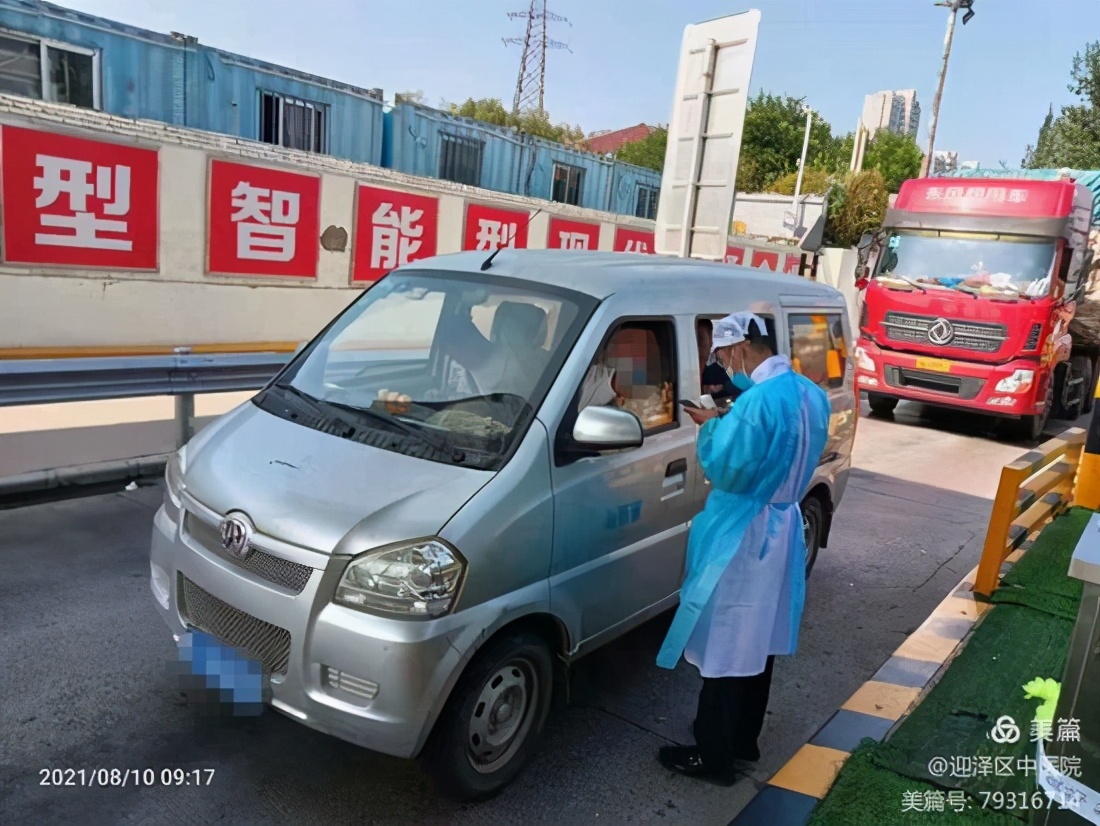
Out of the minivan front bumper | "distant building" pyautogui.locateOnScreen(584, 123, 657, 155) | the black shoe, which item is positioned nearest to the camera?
the minivan front bumper

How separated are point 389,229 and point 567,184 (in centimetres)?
1035

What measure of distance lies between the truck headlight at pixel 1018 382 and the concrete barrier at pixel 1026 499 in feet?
12.5

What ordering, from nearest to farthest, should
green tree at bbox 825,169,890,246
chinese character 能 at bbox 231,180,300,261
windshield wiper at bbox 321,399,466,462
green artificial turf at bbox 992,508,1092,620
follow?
1. windshield wiper at bbox 321,399,466,462
2. green artificial turf at bbox 992,508,1092,620
3. chinese character 能 at bbox 231,180,300,261
4. green tree at bbox 825,169,890,246

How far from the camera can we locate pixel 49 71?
12.1m

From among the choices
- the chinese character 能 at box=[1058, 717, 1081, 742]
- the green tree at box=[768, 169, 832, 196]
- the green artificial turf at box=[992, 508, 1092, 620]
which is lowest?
the green artificial turf at box=[992, 508, 1092, 620]

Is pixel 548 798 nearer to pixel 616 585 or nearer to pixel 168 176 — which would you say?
pixel 616 585

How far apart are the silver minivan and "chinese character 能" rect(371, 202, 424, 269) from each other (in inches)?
320

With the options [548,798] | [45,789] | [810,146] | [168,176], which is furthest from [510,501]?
[810,146]

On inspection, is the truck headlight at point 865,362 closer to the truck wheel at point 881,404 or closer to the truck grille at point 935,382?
the truck grille at point 935,382

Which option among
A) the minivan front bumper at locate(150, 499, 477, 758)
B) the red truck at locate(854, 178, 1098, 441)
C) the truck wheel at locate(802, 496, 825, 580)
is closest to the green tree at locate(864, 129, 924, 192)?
the red truck at locate(854, 178, 1098, 441)

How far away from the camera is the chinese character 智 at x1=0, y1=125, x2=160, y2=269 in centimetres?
812

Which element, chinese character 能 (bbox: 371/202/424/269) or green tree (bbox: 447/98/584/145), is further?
green tree (bbox: 447/98/584/145)

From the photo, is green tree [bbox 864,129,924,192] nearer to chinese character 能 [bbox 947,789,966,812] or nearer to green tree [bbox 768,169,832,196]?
green tree [bbox 768,169,832,196]

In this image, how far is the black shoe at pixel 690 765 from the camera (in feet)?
10.4
